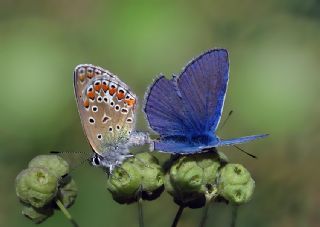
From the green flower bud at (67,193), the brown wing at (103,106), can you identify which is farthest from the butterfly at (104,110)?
the green flower bud at (67,193)

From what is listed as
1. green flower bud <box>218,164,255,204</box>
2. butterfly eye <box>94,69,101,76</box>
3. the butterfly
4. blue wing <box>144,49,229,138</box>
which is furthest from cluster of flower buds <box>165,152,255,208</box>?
butterfly eye <box>94,69,101,76</box>

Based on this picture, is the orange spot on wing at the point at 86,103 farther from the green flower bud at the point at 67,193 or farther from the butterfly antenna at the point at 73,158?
the green flower bud at the point at 67,193

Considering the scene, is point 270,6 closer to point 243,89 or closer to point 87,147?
point 243,89

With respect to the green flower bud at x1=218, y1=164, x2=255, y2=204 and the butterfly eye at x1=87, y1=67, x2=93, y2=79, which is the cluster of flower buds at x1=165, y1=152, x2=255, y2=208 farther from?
the butterfly eye at x1=87, y1=67, x2=93, y2=79

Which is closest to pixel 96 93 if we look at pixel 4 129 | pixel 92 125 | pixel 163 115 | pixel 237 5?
pixel 92 125

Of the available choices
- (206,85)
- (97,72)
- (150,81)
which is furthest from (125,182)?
(150,81)

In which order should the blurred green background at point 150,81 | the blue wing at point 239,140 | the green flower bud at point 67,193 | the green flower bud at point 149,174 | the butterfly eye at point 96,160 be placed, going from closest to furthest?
the blue wing at point 239,140 < the green flower bud at point 149,174 < the green flower bud at point 67,193 < the butterfly eye at point 96,160 < the blurred green background at point 150,81
